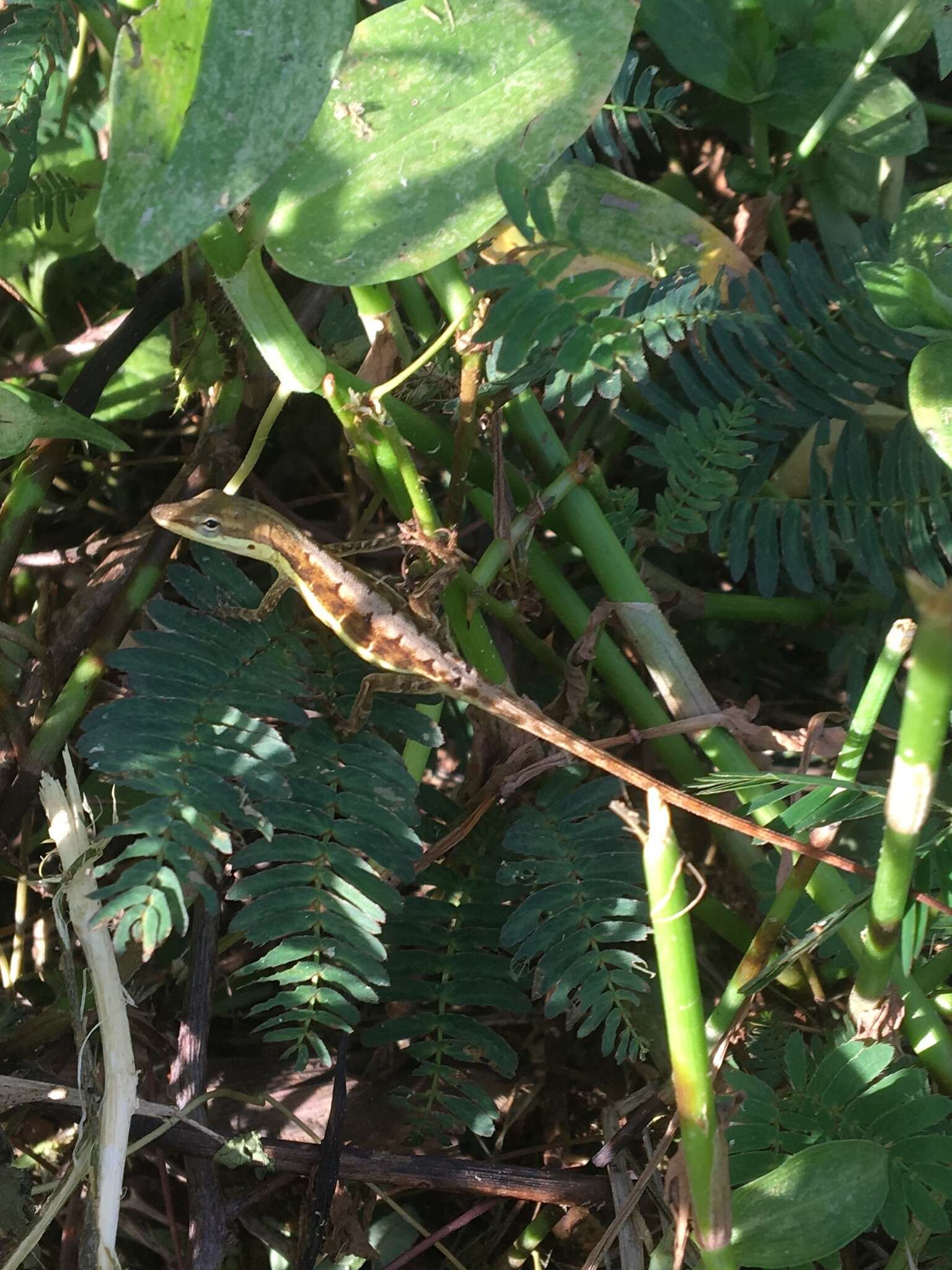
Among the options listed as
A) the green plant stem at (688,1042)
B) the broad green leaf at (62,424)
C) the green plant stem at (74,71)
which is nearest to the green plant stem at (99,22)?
the green plant stem at (74,71)

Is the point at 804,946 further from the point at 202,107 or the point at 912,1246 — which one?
the point at 202,107

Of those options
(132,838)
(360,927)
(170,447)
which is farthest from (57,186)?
(360,927)

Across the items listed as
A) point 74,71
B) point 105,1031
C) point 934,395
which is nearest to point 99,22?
point 74,71

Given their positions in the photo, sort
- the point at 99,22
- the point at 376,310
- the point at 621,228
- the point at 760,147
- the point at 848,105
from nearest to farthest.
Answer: the point at 376,310 < the point at 99,22 < the point at 621,228 < the point at 848,105 < the point at 760,147

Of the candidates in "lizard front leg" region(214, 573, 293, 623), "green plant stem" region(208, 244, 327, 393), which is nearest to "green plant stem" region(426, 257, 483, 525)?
"green plant stem" region(208, 244, 327, 393)

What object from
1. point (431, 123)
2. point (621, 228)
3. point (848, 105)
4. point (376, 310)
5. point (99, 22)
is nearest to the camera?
point (431, 123)

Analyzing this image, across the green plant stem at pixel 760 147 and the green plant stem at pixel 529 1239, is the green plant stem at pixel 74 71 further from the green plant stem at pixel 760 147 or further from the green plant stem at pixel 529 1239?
the green plant stem at pixel 529 1239
